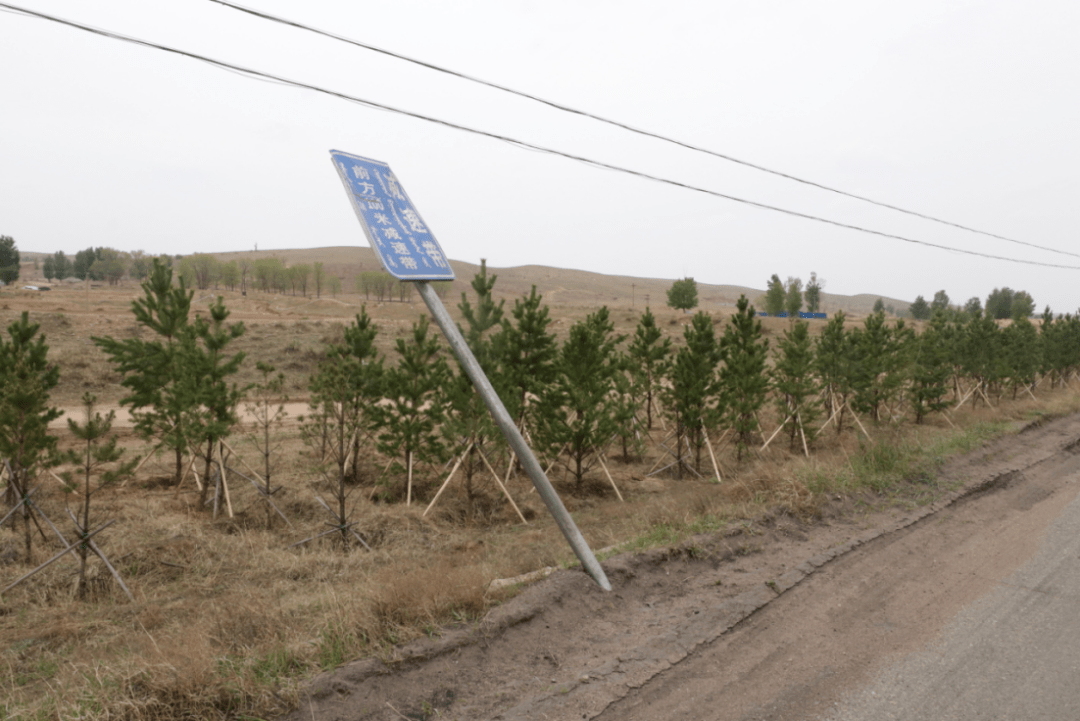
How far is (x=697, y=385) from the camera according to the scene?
571 inches

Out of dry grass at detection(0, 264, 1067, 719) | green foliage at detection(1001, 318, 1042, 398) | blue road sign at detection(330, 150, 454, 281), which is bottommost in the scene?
dry grass at detection(0, 264, 1067, 719)

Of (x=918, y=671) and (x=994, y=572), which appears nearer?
(x=918, y=671)

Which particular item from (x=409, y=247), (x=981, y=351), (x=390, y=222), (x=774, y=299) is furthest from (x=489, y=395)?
(x=774, y=299)

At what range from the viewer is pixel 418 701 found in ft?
14.8

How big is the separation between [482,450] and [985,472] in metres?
9.83

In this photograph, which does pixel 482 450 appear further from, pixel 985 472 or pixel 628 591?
pixel 985 472

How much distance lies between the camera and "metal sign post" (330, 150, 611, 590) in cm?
533

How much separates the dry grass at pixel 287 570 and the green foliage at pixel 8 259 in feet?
211

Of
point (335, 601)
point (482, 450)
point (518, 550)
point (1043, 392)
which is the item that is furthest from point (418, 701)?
point (1043, 392)

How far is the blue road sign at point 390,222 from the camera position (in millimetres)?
5270

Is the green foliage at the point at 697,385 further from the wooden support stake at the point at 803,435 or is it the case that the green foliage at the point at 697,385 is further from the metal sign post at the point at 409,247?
the metal sign post at the point at 409,247

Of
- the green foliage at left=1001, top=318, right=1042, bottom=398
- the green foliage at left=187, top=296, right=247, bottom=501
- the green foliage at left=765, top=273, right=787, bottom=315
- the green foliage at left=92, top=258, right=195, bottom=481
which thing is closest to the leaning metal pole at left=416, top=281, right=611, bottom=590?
the green foliage at left=187, top=296, right=247, bottom=501

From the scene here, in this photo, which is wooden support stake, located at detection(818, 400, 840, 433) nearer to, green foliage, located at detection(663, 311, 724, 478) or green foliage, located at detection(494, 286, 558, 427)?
green foliage, located at detection(663, 311, 724, 478)

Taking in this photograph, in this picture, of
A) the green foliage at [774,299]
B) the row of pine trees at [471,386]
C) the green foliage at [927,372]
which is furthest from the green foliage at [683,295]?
the row of pine trees at [471,386]
